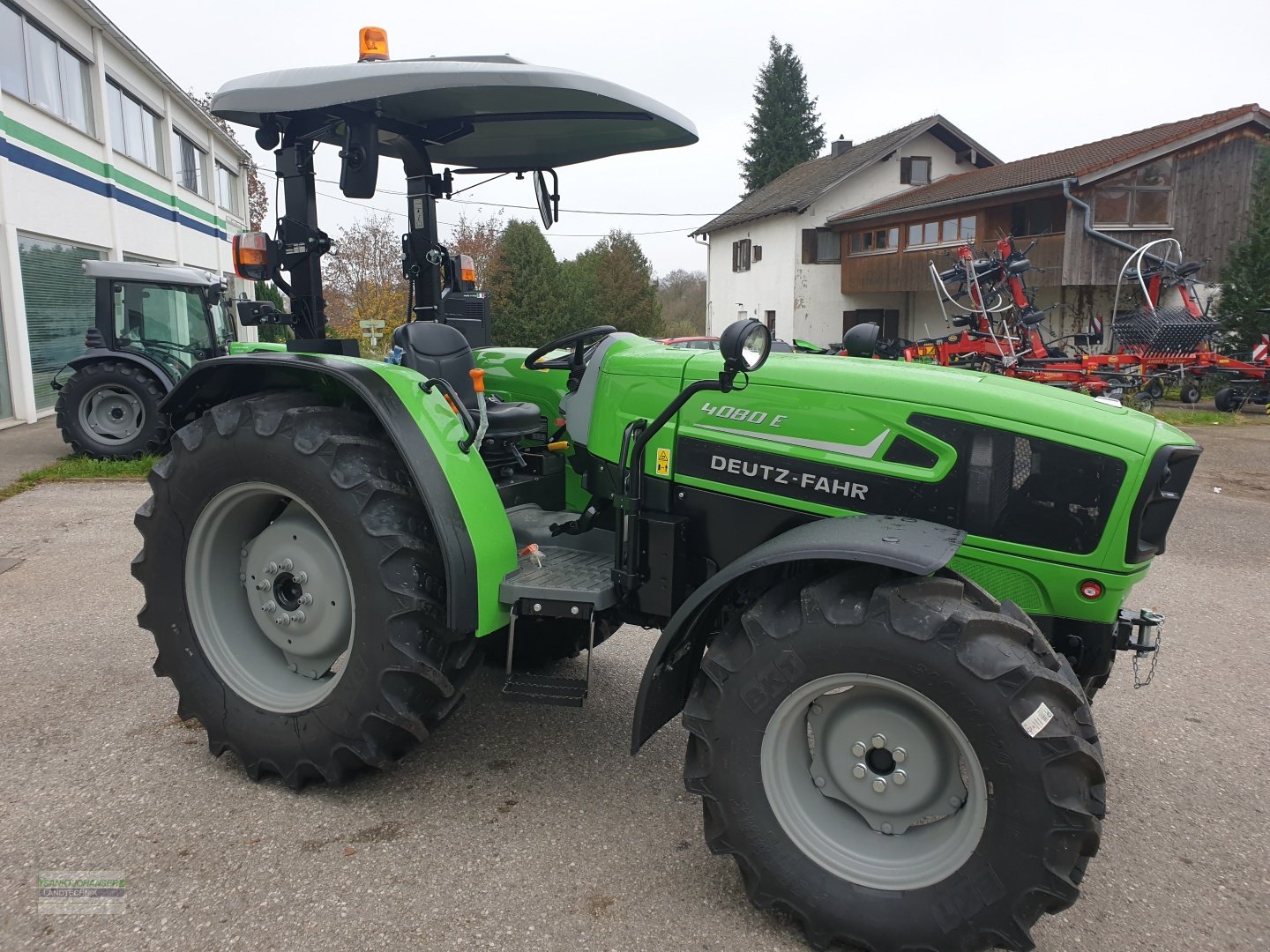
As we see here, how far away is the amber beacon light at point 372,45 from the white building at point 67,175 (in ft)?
39.5

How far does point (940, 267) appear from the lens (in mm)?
26078

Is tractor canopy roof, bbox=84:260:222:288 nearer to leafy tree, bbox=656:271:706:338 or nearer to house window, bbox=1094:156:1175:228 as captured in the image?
house window, bbox=1094:156:1175:228

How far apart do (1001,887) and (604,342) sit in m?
2.01

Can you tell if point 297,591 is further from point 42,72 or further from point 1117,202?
point 1117,202

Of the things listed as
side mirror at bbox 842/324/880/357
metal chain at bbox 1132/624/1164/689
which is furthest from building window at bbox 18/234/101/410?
metal chain at bbox 1132/624/1164/689

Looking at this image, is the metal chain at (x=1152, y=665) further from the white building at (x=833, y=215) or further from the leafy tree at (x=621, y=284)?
the leafy tree at (x=621, y=284)

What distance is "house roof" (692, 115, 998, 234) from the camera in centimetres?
3122

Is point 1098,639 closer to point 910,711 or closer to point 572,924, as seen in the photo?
point 910,711

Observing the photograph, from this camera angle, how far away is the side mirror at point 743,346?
93.3 inches

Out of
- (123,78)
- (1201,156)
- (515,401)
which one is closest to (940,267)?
(1201,156)

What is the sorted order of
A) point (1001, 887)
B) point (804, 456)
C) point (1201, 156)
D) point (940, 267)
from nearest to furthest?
point (1001, 887) → point (804, 456) → point (1201, 156) → point (940, 267)

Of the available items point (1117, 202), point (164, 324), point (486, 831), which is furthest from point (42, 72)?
point (1117, 202)

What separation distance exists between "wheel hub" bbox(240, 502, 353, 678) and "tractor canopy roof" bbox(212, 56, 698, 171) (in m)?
1.38

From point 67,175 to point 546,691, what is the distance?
51.3 ft
